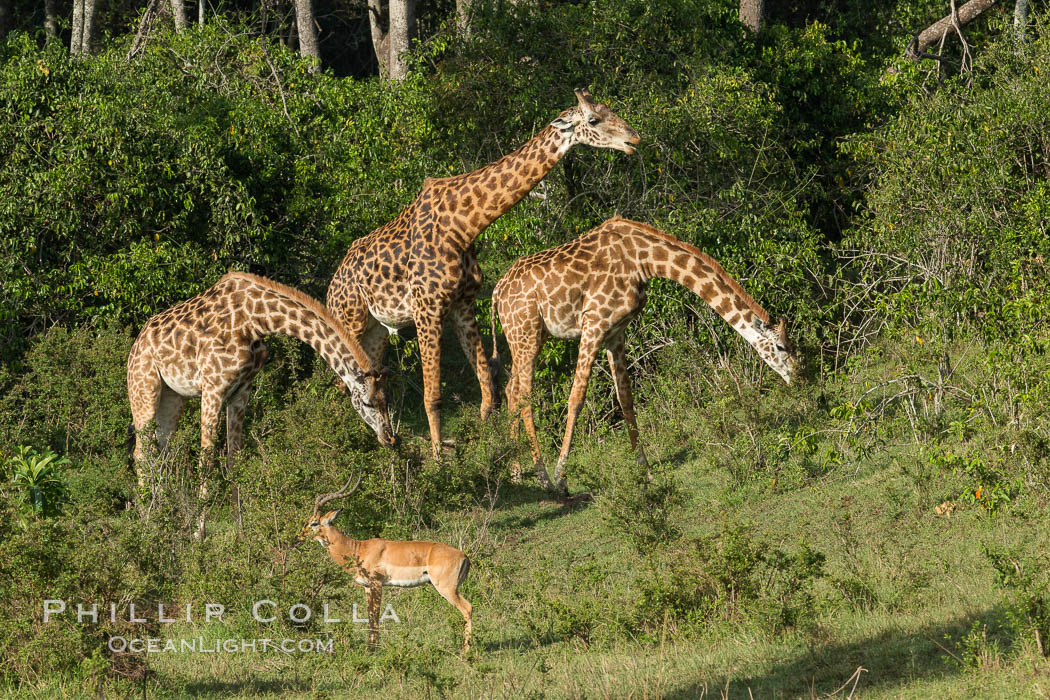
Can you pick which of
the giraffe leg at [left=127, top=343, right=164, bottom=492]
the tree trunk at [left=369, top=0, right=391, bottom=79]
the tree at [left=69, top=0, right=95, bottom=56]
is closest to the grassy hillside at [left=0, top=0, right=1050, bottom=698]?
the giraffe leg at [left=127, top=343, right=164, bottom=492]

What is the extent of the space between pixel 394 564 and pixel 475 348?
5760 millimetres

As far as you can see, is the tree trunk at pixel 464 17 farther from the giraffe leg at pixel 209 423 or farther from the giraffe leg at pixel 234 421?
the giraffe leg at pixel 209 423

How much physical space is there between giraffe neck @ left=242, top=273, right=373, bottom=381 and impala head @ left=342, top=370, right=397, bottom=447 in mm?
62

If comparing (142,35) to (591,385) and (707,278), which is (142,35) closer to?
(591,385)

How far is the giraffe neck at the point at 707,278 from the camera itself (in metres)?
12.7

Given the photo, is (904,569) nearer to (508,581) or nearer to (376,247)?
(508,581)

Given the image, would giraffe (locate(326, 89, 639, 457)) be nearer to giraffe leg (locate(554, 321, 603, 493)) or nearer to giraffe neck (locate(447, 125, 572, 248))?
giraffe neck (locate(447, 125, 572, 248))

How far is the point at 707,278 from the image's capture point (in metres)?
12.8

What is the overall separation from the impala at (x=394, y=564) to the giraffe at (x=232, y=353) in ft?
11.1

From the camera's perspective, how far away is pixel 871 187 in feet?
51.3

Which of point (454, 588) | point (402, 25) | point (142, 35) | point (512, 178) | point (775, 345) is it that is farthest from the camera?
point (142, 35)

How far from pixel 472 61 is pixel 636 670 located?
1010 centimetres

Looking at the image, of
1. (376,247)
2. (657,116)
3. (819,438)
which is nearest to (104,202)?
(376,247)

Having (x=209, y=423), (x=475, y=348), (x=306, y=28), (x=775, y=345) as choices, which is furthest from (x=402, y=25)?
(x=775, y=345)
